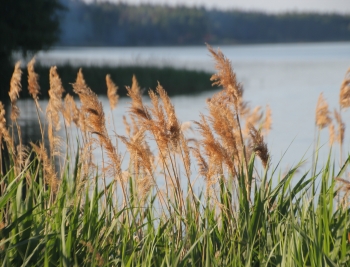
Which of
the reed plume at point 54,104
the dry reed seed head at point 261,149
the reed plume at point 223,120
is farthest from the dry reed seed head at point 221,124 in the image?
the reed plume at point 54,104

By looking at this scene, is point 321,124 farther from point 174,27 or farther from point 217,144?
point 174,27

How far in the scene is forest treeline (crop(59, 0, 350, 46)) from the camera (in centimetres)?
7119

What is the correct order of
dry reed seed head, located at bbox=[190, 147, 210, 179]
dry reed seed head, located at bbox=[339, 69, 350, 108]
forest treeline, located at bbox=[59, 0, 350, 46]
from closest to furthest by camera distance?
dry reed seed head, located at bbox=[190, 147, 210, 179] → dry reed seed head, located at bbox=[339, 69, 350, 108] → forest treeline, located at bbox=[59, 0, 350, 46]

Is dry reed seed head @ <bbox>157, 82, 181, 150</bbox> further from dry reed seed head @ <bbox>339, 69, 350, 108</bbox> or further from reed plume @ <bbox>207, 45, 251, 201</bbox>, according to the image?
dry reed seed head @ <bbox>339, 69, 350, 108</bbox>

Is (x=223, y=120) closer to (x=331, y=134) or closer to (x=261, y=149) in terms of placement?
(x=261, y=149)

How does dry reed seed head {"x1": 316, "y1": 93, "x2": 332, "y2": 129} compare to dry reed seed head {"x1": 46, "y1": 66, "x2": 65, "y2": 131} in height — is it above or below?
below

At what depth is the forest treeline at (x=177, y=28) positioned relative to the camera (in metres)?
71.2

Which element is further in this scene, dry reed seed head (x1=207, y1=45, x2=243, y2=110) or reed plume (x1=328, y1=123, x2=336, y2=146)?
reed plume (x1=328, y1=123, x2=336, y2=146)

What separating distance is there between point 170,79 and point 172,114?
19183 mm

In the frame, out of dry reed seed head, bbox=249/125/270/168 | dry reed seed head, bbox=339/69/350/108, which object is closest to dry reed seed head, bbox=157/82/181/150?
dry reed seed head, bbox=249/125/270/168

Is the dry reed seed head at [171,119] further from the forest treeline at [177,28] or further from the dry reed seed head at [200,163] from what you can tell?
the forest treeline at [177,28]

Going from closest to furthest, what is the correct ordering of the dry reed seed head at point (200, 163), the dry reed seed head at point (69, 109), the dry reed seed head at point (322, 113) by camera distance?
the dry reed seed head at point (200, 163), the dry reed seed head at point (69, 109), the dry reed seed head at point (322, 113)

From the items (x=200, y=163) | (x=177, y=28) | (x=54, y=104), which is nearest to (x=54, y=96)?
(x=54, y=104)

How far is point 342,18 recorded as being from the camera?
63500 mm
